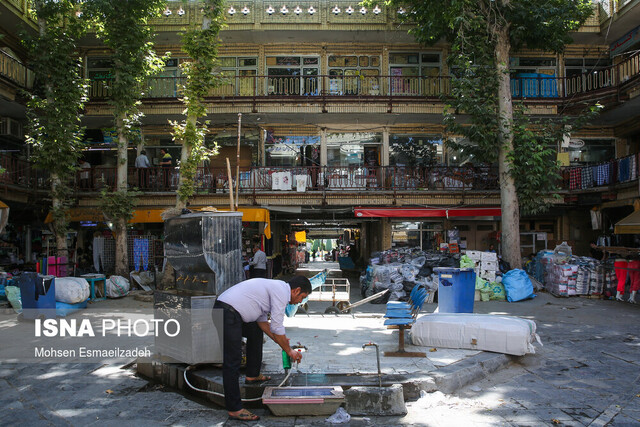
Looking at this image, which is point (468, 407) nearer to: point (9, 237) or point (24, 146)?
point (9, 237)

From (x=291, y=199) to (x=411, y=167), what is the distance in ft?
16.3

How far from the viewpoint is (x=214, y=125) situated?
63.0 ft

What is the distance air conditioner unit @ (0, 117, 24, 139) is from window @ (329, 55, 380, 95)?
42.6ft

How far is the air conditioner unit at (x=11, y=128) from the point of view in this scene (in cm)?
1745

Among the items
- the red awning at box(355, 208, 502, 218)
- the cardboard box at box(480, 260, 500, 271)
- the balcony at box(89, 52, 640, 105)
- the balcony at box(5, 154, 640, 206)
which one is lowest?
the cardboard box at box(480, 260, 500, 271)

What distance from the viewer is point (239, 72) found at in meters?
19.2

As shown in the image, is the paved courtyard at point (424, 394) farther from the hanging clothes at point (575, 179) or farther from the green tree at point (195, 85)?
the hanging clothes at point (575, 179)

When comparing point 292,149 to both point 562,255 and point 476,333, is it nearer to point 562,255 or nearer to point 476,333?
point 562,255

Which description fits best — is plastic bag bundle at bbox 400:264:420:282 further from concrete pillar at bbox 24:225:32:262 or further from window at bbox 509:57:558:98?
concrete pillar at bbox 24:225:32:262

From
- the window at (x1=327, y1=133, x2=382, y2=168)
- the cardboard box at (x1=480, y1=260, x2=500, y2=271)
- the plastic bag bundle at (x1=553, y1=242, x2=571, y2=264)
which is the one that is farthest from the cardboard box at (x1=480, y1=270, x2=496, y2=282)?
the window at (x1=327, y1=133, x2=382, y2=168)

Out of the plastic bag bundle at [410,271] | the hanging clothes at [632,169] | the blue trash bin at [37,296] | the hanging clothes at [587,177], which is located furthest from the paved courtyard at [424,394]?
the hanging clothes at [587,177]

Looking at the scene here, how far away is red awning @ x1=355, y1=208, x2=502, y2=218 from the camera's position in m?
16.3

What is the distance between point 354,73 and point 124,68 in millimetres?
9218

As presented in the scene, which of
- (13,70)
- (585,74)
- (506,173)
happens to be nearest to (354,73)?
(506,173)
